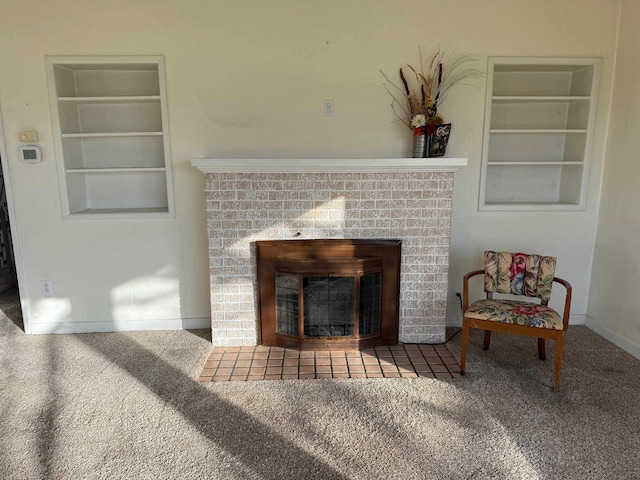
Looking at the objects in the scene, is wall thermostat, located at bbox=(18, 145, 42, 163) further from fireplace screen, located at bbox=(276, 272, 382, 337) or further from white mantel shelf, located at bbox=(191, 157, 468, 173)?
fireplace screen, located at bbox=(276, 272, 382, 337)

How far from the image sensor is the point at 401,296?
304cm

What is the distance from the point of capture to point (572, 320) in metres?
3.41

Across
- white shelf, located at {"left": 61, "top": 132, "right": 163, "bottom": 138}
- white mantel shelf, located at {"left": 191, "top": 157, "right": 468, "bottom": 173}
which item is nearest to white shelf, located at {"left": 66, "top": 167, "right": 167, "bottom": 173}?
white shelf, located at {"left": 61, "top": 132, "right": 163, "bottom": 138}

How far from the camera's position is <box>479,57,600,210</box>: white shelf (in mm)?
3107

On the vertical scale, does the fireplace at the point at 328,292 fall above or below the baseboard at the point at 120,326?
above

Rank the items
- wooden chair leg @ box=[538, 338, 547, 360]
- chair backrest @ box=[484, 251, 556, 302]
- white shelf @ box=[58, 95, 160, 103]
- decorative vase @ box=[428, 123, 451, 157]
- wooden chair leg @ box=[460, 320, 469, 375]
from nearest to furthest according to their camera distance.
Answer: wooden chair leg @ box=[460, 320, 469, 375], chair backrest @ box=[484, 251, 556, 302], wooden chair leg @ box=[538, 338, 547, 360], decorative vase @ box=[428, 123, 451, 157], white shelf @ box=[58, 95, 160, 103]

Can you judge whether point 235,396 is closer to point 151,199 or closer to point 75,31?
point 151,199

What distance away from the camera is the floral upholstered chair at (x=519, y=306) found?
2.43m

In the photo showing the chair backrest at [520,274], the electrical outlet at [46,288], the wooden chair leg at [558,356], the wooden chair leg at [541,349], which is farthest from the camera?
the electrical outlet at [46,288]

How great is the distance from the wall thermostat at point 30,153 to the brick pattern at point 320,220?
1.28 metres

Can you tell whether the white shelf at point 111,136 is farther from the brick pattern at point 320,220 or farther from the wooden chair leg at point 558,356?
the wooden chair leg at point 558,356

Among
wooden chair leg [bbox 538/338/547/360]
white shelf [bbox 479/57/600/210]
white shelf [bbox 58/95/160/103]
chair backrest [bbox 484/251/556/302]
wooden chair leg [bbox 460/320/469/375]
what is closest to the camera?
wooden chair leg [bbox 460/320/469/375]

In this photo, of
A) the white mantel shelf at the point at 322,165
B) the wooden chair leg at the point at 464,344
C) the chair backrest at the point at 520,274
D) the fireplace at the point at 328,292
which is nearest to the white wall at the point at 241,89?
the white mantel shelf at the point at 322,165

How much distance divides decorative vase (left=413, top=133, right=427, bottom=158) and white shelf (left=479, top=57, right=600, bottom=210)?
0.52 meters
